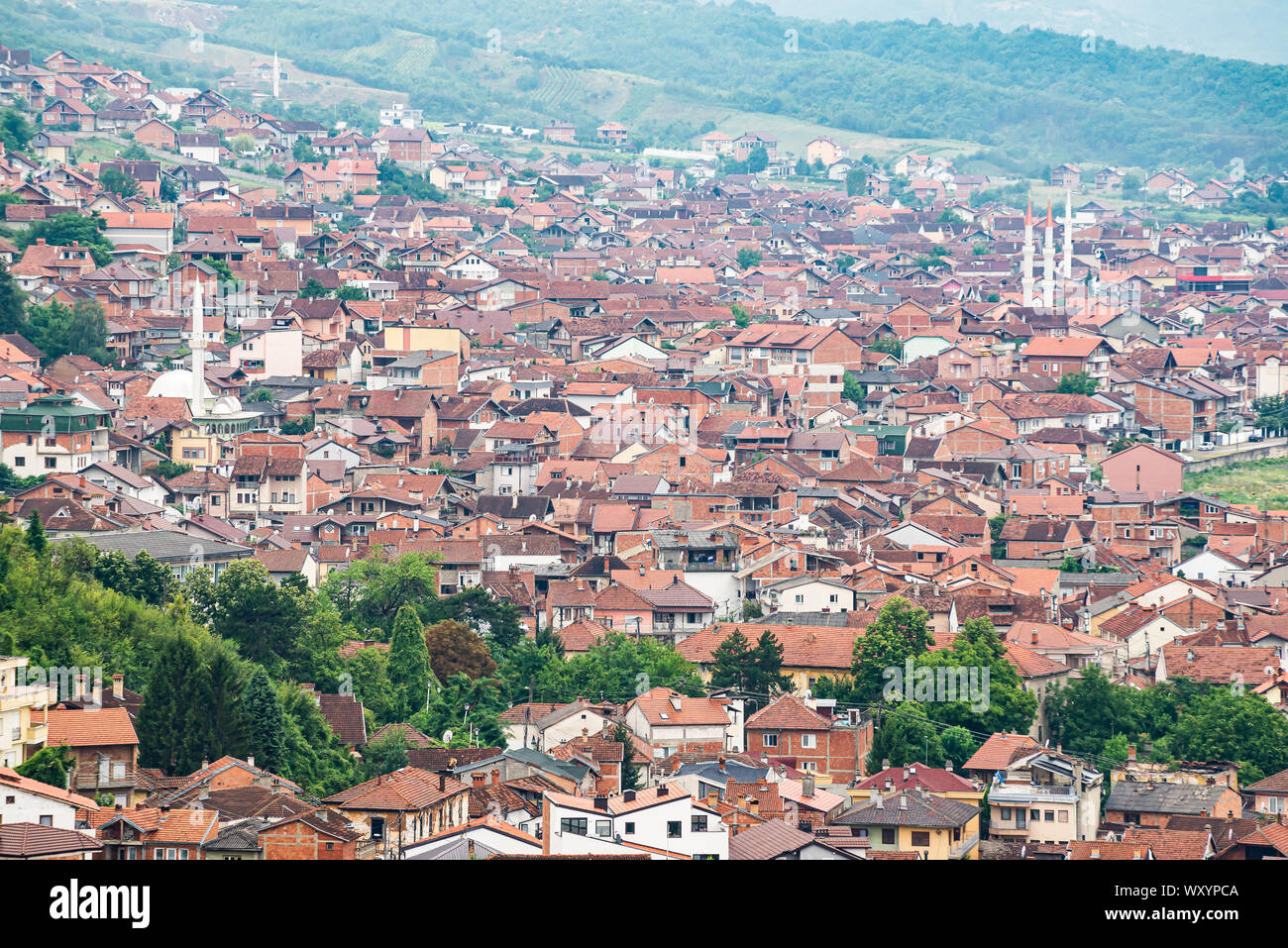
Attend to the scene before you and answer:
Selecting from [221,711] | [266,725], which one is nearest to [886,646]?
[266,725]

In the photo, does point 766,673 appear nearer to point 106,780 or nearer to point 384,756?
point 384,756

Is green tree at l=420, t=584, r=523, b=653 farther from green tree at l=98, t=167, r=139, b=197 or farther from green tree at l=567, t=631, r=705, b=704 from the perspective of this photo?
green tree at l=98, t=167, r=139, b=197

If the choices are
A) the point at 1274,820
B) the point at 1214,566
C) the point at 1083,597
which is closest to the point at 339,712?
the point at 1274,820

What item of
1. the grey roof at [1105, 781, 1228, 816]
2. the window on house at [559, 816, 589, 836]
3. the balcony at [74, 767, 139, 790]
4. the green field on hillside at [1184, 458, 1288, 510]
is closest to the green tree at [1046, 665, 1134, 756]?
the grey roof at [1105, 781, 1228, 816]

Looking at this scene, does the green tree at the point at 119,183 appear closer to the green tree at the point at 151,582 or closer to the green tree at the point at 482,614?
the green tree at the point at 482,614

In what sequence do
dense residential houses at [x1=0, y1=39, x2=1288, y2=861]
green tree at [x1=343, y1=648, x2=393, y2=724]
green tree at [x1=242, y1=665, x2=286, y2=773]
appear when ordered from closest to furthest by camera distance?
dense residential houses at [x1=0, y1=39, x2=1288, y2=861], green tree at [x1=242, y1=665, x2=286, y2=773], green tree at [x1=343, y1=648, x2=393, y2=724]

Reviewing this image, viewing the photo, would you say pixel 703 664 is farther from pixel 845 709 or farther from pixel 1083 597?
pixel 1083 597

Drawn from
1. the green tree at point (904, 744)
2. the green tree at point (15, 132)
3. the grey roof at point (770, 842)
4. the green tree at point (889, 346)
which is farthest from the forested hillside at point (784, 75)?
the grey roof at point (770, 842)
